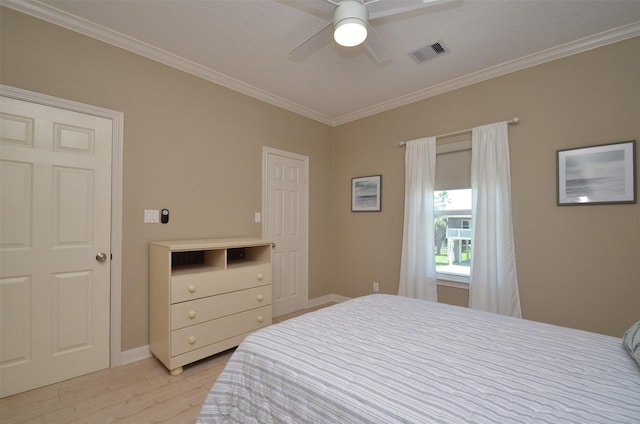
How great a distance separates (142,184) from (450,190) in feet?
10.5

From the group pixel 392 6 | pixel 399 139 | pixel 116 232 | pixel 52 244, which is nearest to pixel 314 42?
pixel 392 6

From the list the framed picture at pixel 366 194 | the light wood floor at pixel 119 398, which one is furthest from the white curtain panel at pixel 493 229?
the light wood floor at pixel 119 398

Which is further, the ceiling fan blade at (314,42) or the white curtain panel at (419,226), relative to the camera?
the white curtain panel at (419,226)

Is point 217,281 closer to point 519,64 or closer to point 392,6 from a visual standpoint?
point 392,6

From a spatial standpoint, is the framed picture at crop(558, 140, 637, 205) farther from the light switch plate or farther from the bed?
the light switch plate

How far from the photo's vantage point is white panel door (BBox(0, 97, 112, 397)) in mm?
1921

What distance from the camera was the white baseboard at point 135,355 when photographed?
2358mm

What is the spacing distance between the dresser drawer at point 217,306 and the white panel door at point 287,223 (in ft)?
2.59

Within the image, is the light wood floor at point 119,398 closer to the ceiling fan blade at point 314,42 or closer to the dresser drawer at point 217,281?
the dresser drawer at point 217,281

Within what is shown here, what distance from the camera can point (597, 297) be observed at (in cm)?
229

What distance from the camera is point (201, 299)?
7.59ft

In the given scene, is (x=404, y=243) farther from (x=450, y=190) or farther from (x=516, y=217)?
(x=516, y=217)

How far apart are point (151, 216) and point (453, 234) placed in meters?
3.16

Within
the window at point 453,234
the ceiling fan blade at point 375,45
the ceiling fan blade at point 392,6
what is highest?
the ceiling fan blade at point 392,6
